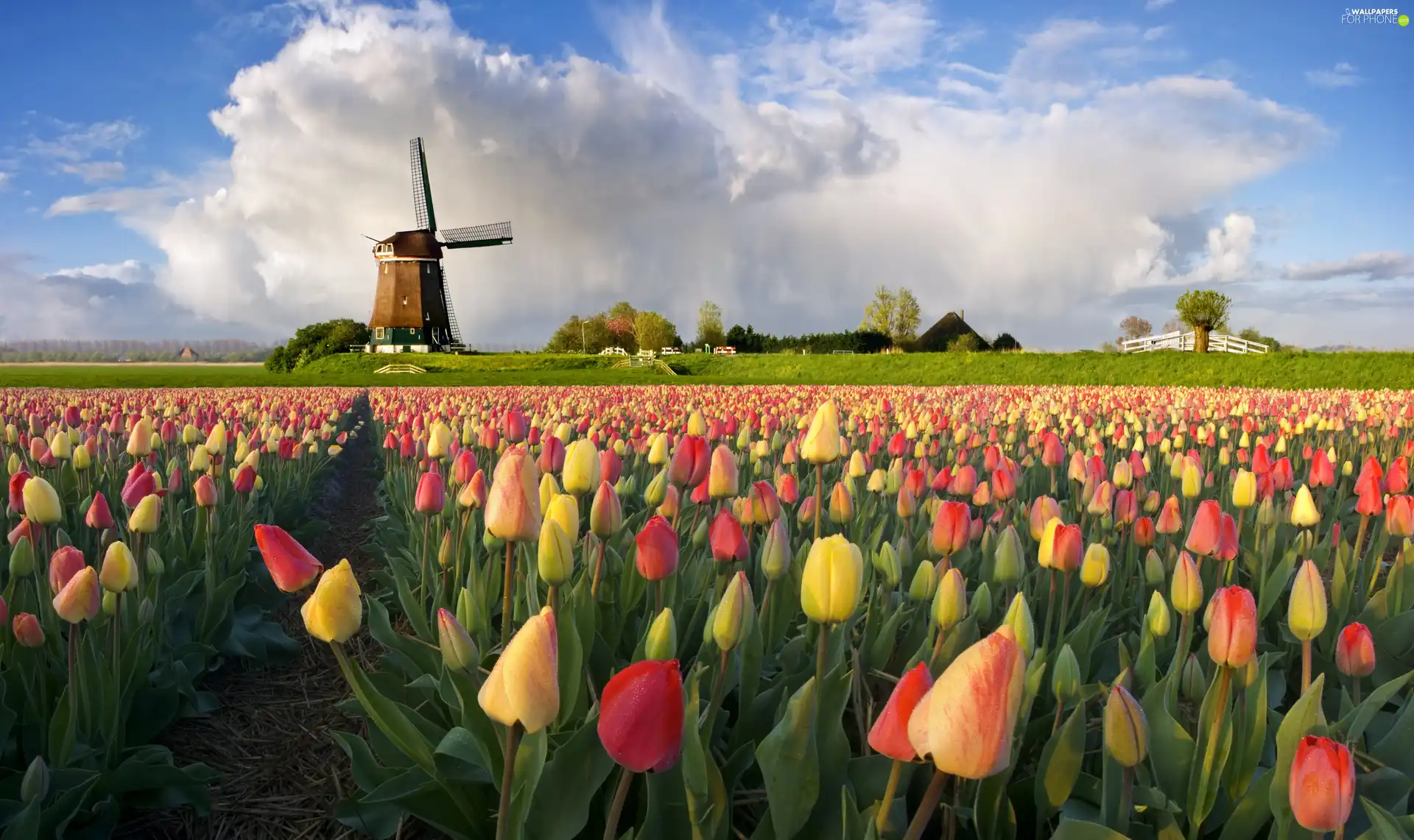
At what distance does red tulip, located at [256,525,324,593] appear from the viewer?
1481 mm

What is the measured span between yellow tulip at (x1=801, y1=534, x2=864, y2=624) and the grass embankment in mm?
20386

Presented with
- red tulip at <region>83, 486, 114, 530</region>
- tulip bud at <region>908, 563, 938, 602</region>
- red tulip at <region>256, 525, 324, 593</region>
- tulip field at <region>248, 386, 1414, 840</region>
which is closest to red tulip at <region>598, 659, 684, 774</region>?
tulip field at <region>248, 386, 1414, 840</region>

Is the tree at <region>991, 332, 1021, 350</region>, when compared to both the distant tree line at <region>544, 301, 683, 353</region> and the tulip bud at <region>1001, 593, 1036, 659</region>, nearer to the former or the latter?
the distant tree line at <region>544, 301, 683, 353</region>

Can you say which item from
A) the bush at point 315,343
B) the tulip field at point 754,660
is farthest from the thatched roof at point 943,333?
the tulip field at point 754,660

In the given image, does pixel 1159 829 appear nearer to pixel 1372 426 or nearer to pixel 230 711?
pixel 230 711

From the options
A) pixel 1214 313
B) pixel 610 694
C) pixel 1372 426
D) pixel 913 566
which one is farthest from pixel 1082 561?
pixel 1214 313

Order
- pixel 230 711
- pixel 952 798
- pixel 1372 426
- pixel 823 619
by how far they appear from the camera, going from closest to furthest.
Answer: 1. pixel 823 619
2. pixel 952 798
3. pixel 230 711
4. pixel 1372 426

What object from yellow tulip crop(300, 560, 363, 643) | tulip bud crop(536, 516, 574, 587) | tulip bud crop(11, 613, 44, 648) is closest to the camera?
yellow tulip crop(300, 560, 363, 643)

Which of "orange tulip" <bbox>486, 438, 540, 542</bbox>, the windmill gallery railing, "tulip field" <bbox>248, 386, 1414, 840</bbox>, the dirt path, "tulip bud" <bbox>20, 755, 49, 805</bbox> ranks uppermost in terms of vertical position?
the windmill gallery railing

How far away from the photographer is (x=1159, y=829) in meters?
1.39

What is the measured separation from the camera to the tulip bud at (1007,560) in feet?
6.97

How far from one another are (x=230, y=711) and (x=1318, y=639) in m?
3.41

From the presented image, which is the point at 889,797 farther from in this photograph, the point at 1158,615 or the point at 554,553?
the point at 1158,615

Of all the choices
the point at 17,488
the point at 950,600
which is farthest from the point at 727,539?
the point at 17,488
